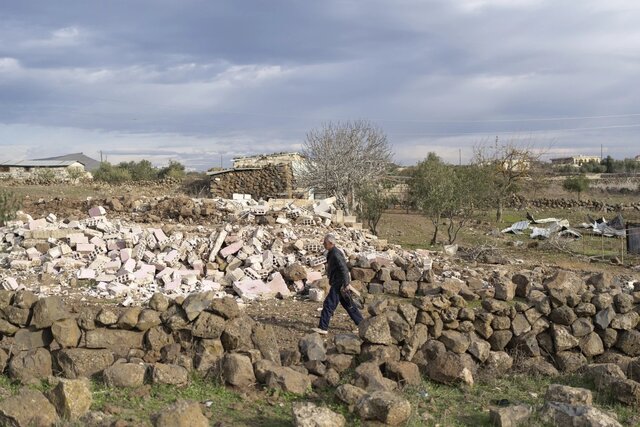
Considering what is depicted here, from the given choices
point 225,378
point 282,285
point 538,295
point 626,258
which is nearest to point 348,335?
point 225,378

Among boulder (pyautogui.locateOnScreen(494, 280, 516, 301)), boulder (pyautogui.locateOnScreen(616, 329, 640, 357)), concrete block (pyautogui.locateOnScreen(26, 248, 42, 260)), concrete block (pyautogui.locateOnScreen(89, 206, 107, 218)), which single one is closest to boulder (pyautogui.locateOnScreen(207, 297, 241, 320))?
boulder (pyautogui.locateOnScreen(494, 280, 516, 301))

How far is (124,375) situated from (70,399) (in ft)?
3.30

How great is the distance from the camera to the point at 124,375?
19.9 feet

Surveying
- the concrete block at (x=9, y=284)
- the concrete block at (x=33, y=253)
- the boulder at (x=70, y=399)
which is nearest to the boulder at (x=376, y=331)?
the boulder at (x=70, y=399)

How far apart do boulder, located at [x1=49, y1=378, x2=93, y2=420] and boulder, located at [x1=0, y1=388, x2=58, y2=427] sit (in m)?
0.08

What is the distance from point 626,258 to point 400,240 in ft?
27.7

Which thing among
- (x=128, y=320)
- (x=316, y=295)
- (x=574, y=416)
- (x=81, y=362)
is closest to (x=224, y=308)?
(x=128, y=320)

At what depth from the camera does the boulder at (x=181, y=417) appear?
467cm

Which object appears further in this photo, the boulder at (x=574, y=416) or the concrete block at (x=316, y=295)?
the concrete block at (x=316, y=295)

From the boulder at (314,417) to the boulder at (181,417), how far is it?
75 centimetres

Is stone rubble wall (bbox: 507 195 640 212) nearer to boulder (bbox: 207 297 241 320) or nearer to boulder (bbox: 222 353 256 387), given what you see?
boulder (bbox: 207 297 241 320)

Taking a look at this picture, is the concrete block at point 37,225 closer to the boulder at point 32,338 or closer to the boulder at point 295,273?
the boulder at point 295,273

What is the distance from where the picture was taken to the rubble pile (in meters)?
12.5

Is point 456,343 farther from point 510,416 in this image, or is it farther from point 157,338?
point 157,338
